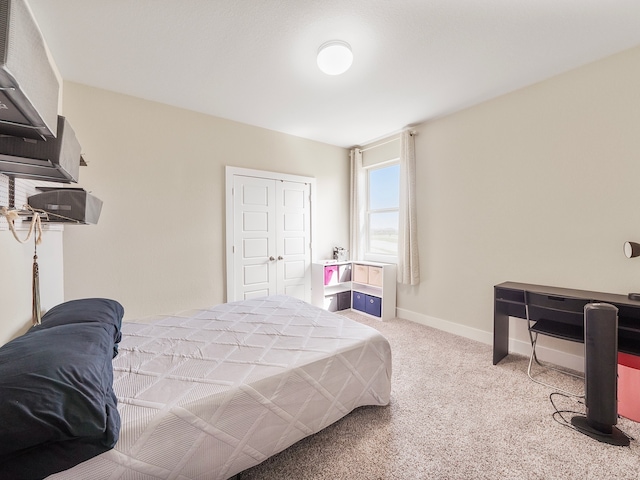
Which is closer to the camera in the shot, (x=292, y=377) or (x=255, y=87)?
(x=292, y=377)

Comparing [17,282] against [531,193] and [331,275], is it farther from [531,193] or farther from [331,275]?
[531,193]

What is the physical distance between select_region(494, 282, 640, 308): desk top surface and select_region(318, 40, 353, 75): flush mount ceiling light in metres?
2.48

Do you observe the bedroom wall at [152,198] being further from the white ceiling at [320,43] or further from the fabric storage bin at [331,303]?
the fabric storage bin at [331,303]

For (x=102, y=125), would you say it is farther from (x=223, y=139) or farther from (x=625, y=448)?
(x=625, y=448)

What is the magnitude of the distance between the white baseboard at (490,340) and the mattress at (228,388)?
1802 millimetres

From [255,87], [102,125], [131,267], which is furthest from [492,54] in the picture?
[131,267]

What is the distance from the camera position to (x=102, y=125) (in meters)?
2.73

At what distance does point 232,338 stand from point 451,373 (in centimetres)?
196

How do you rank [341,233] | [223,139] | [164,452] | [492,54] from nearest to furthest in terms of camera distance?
1. [164,452]
2. [492,54]
3. [223,139]
4. [341,233]

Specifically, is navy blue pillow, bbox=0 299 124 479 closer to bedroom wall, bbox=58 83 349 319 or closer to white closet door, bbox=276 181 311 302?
bedroom wall, bbox=58 83 349 319

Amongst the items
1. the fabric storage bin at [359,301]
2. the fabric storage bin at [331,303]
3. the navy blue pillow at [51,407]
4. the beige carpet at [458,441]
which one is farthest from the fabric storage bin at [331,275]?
the navy blue pillow at [51,407]

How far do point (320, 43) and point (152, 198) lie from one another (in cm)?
235

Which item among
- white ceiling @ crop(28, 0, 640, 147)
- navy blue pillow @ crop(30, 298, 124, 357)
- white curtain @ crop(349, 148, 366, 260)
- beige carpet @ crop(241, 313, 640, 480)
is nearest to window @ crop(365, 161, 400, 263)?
white curtain @ crop(349, 148, 366, 260)

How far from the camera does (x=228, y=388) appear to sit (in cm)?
129
